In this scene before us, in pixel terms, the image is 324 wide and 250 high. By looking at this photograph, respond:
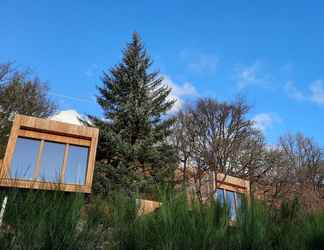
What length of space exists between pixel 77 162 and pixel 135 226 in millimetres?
6054

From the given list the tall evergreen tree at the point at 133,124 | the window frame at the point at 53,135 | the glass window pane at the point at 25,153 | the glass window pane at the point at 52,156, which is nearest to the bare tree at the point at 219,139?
the tall evergreen tree at the point at 133,124

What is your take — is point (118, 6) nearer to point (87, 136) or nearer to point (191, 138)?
point (87, 136)

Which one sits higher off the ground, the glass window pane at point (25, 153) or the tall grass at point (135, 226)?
the glass window pane at point (25, 153)

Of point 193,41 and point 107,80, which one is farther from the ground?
point 107,80

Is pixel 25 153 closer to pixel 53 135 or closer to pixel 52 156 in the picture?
pixel 52 156

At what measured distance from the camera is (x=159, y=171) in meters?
11.5

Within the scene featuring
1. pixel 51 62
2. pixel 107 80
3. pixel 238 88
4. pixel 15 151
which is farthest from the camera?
pixel 238 88

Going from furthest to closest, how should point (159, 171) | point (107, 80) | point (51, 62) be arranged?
point (107, 80) → point (159, 171) → point (51, 62)

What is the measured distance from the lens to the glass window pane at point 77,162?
24.0 feet

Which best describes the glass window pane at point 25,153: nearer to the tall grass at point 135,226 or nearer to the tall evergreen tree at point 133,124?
the tall evergreen tree at point 133,124

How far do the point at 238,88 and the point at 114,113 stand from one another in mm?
9148

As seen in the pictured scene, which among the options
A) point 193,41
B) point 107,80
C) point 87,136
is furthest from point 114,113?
point 193,41

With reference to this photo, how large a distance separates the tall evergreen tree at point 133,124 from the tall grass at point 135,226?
751cm

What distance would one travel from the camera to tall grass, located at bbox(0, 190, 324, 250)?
1.68 m
